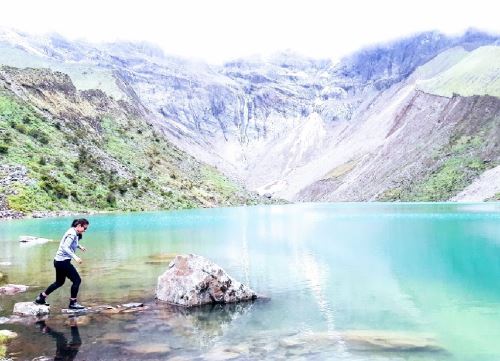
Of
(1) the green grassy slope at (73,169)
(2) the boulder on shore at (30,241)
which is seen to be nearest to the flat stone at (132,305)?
(2) the boulder on shore at (30,241)

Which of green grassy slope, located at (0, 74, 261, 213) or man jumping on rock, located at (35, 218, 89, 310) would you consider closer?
man jumping on rock, located at (35, 218, 89, 310)

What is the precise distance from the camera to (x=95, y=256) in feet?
160

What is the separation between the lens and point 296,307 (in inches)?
1094

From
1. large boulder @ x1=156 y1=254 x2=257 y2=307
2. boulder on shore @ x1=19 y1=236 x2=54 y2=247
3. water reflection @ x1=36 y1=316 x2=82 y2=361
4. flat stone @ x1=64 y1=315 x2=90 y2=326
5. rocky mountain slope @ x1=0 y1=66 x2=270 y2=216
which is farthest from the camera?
rocky mountain slope @ x1=0 y1=66 x2=270 y2=216

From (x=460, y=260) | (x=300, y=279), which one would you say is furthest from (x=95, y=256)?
(x=460, y=260)

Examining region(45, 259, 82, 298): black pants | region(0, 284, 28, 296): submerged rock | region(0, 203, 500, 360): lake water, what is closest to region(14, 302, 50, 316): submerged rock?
region(0, 203, 500, 360): lake water

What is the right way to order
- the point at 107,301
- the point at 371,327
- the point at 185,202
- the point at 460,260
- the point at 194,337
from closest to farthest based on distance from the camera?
the point at 194,337
the point at 371,327
the point at 107,301
the point at 460,260
the point at 185,202

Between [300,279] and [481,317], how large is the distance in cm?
1258

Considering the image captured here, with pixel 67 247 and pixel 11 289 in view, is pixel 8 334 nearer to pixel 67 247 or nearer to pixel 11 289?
pixel 67 247

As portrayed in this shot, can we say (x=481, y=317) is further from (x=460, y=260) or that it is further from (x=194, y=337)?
(x=460, y=260)

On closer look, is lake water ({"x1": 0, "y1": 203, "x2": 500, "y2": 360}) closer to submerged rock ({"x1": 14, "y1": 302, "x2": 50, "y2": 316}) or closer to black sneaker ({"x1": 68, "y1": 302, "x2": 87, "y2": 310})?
submerged rock ({"x1": 14, "y1": 302, "x2": 50, "y2": 316})

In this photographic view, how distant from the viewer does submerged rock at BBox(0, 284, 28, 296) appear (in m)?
30.2

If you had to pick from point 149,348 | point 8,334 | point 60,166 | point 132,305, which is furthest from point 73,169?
point 149,348

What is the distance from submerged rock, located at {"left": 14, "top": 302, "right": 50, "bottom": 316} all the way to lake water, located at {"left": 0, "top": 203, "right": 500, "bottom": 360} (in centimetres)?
56
